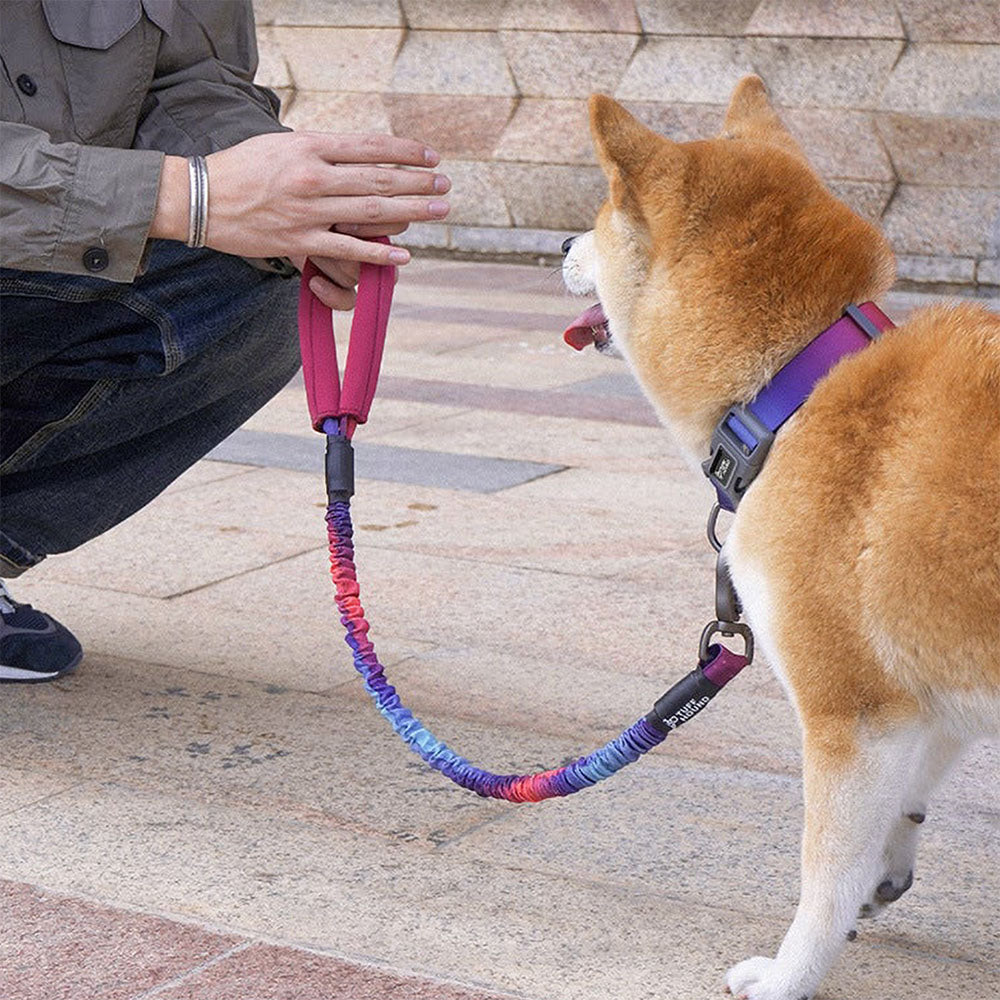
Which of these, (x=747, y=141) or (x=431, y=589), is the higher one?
(x=747, y=141)

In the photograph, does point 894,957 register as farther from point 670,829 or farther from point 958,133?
point 958,133

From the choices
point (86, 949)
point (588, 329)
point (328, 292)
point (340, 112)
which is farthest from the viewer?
point (340, 112)

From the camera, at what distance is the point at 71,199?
2979 mm

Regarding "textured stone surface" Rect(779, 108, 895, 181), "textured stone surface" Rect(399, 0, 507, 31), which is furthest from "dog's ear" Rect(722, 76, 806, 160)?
"textured stone surface" Rect(399, 0, 507, 31)

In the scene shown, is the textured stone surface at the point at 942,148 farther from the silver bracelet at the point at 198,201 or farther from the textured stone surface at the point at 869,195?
the silver bracelet at the point at 198,201

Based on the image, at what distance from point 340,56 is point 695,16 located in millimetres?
2306

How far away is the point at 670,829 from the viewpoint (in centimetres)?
306

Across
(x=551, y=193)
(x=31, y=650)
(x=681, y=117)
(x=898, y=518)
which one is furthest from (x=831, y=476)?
(x=551, y=193)

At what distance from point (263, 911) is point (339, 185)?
1.20 m

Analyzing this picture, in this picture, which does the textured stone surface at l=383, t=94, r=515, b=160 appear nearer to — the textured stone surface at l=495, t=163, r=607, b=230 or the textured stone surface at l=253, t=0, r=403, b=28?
the textured stone surface at l=495, t=163, r=607, b=230

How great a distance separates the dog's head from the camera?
261 cm

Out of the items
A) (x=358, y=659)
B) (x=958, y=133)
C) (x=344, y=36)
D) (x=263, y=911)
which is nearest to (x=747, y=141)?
(x=358, y=659)

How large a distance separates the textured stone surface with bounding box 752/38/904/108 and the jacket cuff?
6489mm

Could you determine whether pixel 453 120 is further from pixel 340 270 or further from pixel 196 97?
pixel 340 270
